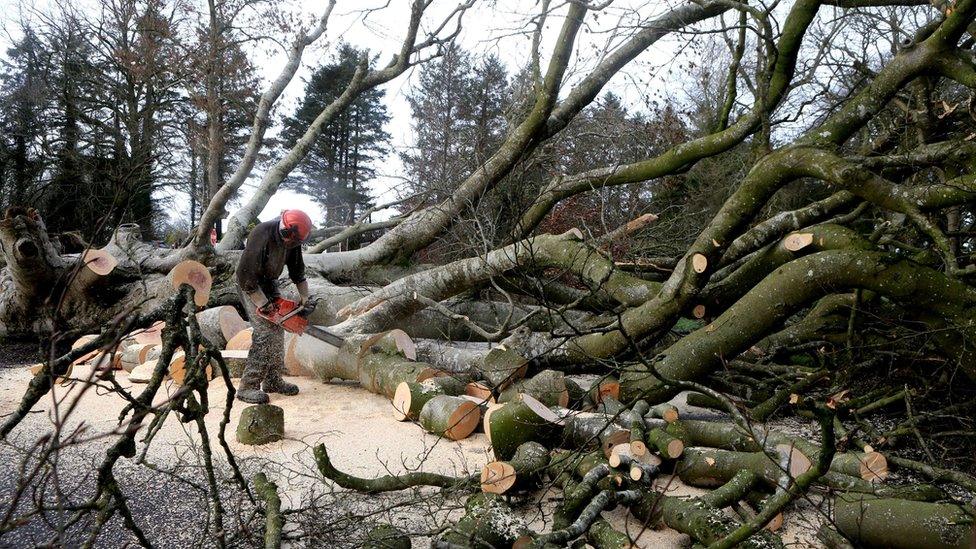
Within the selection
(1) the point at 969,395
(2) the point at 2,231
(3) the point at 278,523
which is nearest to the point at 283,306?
(3) the point at 278,523

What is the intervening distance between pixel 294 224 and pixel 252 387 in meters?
1.32

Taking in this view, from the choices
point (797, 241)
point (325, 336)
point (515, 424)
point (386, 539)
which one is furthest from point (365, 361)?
point (797, 241)

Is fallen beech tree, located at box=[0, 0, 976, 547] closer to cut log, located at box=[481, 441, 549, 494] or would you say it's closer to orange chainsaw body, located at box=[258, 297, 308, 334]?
cut log, located at box=[481, 441, 549, 494]

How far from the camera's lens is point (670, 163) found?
5.62 m

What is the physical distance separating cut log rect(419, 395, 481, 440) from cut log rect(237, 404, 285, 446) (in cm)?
90

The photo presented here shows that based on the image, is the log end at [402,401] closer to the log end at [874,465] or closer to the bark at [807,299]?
the bark at [807,299]

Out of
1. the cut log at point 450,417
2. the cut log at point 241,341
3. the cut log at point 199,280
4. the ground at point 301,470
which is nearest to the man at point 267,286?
the ground at point 301,470

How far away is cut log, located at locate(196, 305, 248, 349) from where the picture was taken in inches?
232

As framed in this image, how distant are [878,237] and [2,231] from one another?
789cm

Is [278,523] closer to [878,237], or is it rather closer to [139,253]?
[878,237]

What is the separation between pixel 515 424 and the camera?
3076 millimetres

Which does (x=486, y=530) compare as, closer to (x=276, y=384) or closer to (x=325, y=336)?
(x=276, y=384)

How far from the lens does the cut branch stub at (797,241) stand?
4.14 metres

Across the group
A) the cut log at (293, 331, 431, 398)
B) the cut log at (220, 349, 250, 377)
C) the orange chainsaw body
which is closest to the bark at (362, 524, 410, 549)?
the cut log at (293, 331, 431, 398)
